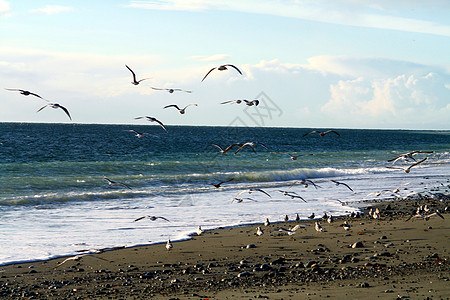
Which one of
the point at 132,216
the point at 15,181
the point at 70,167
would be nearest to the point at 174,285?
the point at 132,216

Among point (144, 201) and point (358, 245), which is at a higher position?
point (358, 245)

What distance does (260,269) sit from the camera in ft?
33.1

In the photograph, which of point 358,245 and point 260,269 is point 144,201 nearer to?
point 358,245

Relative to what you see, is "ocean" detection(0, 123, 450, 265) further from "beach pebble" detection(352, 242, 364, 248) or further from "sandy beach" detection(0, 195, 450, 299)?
"beach pebble" detection(352, 242, 364, 248)

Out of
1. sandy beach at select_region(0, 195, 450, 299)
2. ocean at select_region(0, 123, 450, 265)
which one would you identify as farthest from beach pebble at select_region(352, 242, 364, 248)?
ocean at select_region(0, 123, 450, 265)

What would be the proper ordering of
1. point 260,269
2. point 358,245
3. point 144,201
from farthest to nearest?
1. point 144,201
2. point 358,245
3. point 260,269

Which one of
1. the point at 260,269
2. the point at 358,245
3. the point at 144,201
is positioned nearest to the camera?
the point at 260,269

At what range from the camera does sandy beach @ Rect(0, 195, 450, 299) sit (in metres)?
8.60

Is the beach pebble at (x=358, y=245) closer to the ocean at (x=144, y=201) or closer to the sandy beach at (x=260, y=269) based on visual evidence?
the sandy beach at (x=260, y=269)

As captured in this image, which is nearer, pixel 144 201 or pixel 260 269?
pixel 260 269

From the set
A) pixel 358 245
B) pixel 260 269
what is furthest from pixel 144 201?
pixel 260 269

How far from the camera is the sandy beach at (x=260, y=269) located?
339 inches

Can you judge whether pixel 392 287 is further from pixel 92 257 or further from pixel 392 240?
pixel 92 257

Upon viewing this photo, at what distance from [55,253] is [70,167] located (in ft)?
84.8
